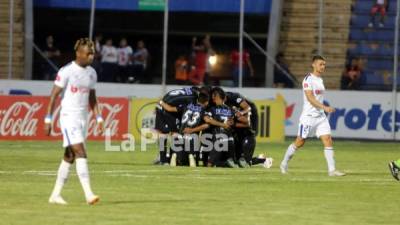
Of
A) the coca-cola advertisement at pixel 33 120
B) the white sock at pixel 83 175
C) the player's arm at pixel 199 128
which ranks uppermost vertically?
the white sock at pixel 83 175

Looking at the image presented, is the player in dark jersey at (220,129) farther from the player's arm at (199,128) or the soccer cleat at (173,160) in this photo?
the soccer cleat at (173,160)

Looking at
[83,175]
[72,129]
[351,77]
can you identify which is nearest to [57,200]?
[83,175]

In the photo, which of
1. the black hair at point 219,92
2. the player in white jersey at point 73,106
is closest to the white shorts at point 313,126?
the black hair at point 219,92

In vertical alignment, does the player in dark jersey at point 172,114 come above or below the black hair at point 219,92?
below

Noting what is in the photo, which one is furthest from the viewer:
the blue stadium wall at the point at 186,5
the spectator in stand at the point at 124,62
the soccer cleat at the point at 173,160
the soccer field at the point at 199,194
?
the blue stadium wall at the point at 186,5

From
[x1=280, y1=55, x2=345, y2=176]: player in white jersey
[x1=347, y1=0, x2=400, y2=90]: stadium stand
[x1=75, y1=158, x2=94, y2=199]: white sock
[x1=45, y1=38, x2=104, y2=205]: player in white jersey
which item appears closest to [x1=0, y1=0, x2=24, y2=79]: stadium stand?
[x1=347, y1=0, x2=400, y2=90]: stadium stand

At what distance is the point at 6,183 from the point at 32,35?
63.1 ft

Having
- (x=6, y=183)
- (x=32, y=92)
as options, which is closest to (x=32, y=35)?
(x=32, y=92)

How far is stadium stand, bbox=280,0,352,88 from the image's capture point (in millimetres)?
40375

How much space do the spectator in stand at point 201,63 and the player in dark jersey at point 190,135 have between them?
13.3 metres

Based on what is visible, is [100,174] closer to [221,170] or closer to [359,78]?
[221,170]

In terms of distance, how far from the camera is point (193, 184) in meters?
20.1

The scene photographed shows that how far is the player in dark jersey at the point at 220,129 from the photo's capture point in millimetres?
25328

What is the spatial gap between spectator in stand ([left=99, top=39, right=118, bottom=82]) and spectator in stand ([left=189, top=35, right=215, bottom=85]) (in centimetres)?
238
